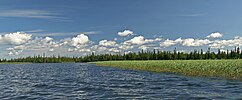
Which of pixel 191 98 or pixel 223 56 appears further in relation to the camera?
pixel 223 56

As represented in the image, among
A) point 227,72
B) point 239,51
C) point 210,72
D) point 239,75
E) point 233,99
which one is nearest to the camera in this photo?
point 233,99

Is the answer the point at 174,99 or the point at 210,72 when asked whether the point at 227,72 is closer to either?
the point at 210,72

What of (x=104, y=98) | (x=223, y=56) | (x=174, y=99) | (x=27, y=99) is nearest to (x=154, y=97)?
(x=174, y=99)

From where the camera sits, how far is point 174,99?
21.9 metres

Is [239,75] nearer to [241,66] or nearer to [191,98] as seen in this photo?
[241,66]

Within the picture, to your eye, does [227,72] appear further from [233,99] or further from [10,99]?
[10,99]

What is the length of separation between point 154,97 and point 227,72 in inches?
968

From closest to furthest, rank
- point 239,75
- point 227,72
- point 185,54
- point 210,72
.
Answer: point 239,75, point 227,72, point 210,72, point 185,54

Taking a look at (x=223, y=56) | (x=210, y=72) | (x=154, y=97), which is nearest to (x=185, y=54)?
(x=223, y=56)

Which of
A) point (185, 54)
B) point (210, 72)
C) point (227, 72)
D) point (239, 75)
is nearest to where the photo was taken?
point (239, 75)

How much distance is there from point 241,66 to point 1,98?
3539cm

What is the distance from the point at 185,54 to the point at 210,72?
149 m

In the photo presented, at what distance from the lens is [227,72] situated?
4394 cm

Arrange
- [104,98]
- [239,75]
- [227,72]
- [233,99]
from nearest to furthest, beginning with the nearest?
[233,99] < [104,98] < [239,75] < [227,72]
